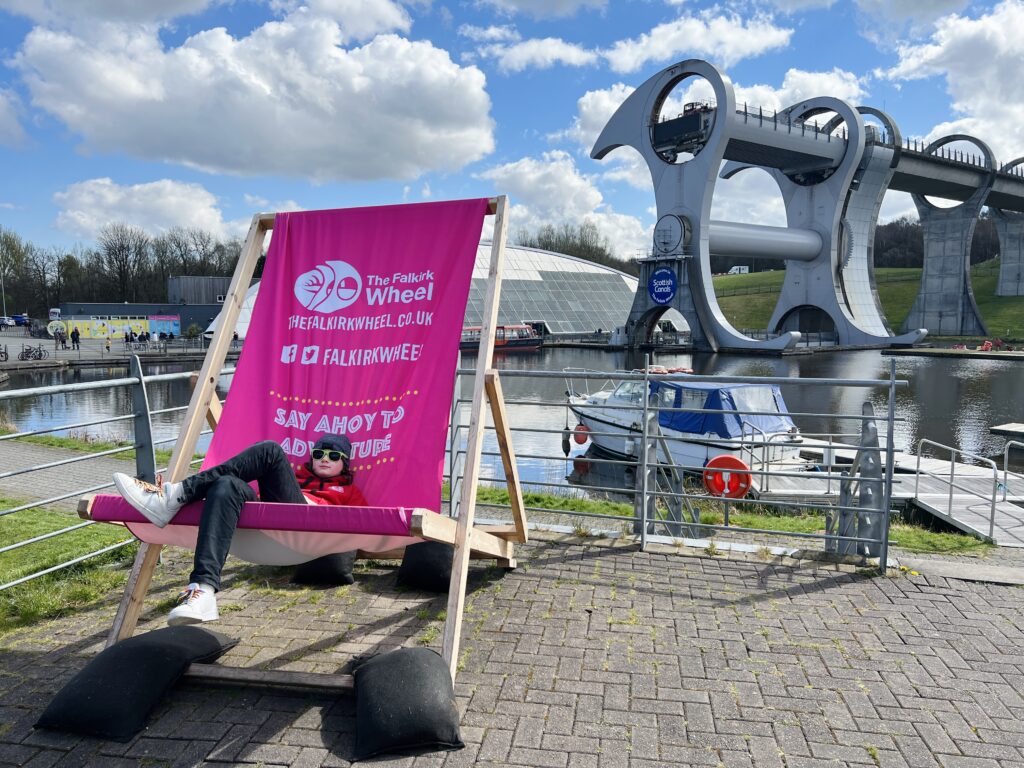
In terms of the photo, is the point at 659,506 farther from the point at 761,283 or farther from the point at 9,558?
the point at 761,283

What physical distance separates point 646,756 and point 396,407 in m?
2.18

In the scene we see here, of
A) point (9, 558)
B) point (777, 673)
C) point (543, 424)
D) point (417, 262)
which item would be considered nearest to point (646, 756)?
point (777, 673)

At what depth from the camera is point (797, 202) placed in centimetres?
4884

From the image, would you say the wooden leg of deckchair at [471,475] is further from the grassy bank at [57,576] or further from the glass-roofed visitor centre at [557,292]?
the glass-roofed visitor centre at [557,292]

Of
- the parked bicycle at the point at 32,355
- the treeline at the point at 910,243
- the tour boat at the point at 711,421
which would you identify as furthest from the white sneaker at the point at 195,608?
the treeline at the point at 910,243

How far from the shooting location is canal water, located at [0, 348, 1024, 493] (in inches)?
683

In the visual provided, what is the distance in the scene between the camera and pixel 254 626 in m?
3.97

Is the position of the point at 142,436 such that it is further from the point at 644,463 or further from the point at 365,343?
the point at 644,463

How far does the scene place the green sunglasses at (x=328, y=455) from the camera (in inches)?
159

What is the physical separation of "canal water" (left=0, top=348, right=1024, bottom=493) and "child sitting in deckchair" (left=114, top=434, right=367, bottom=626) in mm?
3424

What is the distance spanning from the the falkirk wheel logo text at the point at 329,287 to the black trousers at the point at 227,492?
3.70 feet

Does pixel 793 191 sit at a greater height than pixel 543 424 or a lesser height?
greater

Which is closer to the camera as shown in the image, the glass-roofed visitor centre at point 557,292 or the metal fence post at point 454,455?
the metal fence post at point 454,455

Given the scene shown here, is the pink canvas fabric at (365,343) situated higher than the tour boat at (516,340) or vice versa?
the tour boat at (516,340)
